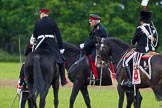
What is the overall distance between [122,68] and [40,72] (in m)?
2.48

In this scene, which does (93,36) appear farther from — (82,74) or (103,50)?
(82,74)

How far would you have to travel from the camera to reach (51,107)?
1822cm

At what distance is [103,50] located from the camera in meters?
16.5

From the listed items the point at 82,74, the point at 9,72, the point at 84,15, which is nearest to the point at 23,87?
the point at 82,74

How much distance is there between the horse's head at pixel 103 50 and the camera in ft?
54.2

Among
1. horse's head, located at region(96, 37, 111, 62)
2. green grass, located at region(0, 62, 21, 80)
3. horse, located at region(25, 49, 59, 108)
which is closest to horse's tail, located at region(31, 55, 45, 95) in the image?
horse, located at region(25, 49, 59, 108)

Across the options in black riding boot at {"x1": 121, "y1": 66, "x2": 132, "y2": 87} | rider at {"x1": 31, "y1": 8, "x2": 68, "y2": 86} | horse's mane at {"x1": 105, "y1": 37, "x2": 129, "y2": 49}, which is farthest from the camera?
horse's mane at {"x1": 105, "y1": 37, "x2": 129, "y2": 49}

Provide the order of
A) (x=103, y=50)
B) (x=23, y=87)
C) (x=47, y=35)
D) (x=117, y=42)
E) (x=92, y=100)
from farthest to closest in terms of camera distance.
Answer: (x=92, y=100), (x=103, y=50), (x=117, y=42), (x=23, y=87), (x=47, y=35)

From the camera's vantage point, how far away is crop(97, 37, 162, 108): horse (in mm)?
14844

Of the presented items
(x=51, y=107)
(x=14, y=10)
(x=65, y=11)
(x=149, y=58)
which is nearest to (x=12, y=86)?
(x=51, y=107)

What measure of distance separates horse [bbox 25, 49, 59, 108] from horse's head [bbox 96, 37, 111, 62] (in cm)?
201

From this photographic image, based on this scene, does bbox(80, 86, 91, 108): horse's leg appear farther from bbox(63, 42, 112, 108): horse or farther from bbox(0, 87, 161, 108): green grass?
bbox(0, 87, 161, 108): green grass

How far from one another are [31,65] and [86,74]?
324cm

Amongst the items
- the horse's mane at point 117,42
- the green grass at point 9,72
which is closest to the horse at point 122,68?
the horse's mane at point 117,42
